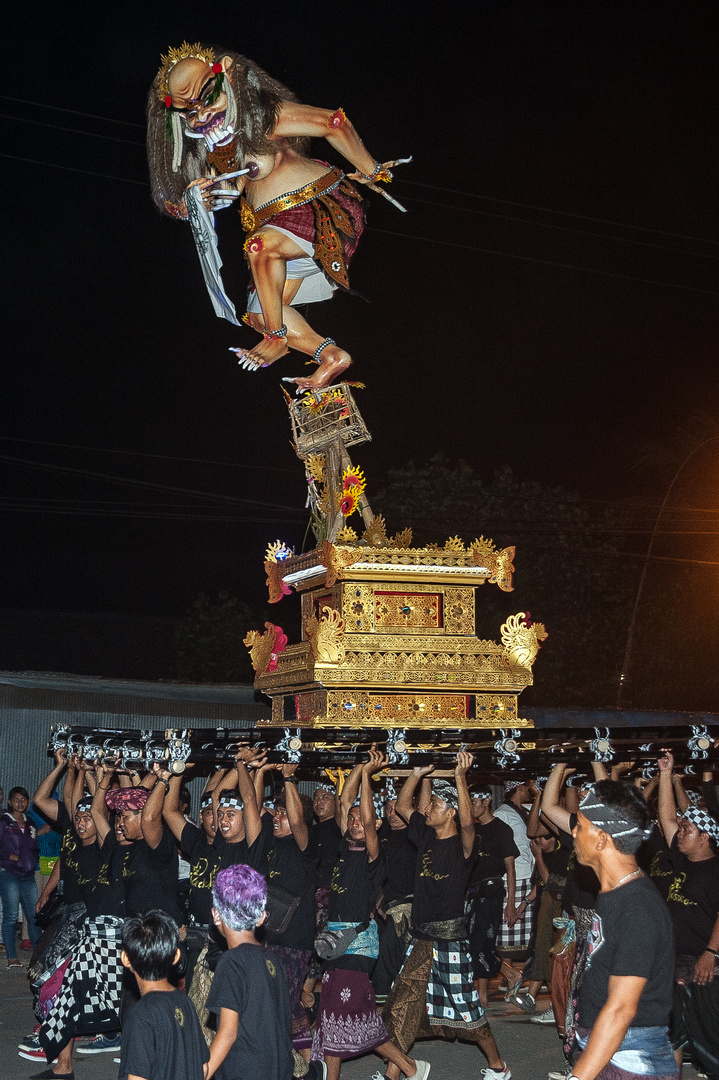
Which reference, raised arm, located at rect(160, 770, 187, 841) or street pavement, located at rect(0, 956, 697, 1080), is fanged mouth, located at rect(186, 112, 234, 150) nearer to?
raised arm, located at rect(160, 770, 187, 841)

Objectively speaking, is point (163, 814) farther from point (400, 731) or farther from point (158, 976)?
point (158, 976)

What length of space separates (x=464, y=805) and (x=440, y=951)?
1073mm

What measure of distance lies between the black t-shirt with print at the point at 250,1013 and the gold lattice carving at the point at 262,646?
515 cm

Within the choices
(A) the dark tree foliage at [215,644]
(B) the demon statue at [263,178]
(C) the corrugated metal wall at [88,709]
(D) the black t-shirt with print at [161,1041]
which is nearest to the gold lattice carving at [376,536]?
(B) the demon statue at [263,178]

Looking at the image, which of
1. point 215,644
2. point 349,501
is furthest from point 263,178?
point 215,644

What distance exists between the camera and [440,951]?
23.8ft

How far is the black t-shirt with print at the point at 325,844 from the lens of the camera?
8.05 m

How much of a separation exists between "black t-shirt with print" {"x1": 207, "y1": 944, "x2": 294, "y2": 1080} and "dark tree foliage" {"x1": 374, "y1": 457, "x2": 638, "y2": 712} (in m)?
17.7

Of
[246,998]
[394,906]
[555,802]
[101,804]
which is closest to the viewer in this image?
[246,998]

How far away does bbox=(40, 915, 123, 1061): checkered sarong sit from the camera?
22.7ft

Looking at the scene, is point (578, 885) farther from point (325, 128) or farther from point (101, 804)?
point (325, 128)

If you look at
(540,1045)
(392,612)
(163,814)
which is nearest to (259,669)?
(392,612)

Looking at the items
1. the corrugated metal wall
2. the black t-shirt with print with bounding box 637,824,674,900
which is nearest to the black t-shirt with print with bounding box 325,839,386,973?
the black t-shirt with print with bounding box 637,824,674,900

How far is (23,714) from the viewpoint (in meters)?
13.9
